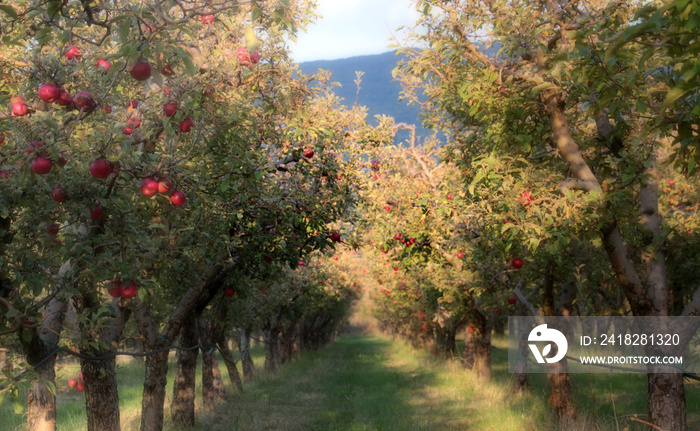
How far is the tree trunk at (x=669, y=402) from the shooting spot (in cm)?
754

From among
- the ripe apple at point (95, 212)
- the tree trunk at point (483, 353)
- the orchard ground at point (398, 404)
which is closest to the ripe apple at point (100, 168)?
the ripe apple at point (95, 212)

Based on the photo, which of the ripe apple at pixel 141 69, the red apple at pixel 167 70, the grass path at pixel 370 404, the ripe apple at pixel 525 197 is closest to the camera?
the ripe apple at pixel 141 69

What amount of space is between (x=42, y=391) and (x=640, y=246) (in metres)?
9.18

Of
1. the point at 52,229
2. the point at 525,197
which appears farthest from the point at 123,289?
the point at 525,197

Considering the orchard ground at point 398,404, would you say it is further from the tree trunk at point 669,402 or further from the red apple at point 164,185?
the red apple at point 164,185

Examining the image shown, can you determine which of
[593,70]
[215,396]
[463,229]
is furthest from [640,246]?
[215,396]

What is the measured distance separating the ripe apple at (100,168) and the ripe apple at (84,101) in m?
1.08

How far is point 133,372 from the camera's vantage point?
35094 mm

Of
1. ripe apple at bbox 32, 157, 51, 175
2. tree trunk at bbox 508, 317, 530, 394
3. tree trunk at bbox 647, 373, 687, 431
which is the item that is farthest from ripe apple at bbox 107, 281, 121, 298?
tree trunk at bbox 508, 317, 530, 394

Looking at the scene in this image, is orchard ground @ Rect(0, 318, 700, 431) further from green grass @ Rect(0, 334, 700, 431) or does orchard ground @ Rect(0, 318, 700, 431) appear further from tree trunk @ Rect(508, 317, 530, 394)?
tree trunk @ Rect(508, 317, 530, 394)

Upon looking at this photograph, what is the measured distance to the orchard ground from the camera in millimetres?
12930

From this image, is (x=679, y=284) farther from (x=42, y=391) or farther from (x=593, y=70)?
(x=42, y=391)

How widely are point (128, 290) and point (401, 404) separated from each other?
13973mm

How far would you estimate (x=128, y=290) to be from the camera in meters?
4.84
